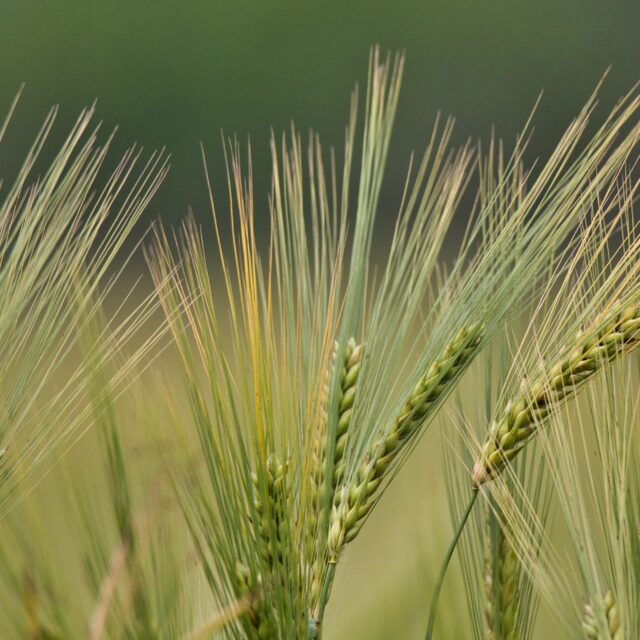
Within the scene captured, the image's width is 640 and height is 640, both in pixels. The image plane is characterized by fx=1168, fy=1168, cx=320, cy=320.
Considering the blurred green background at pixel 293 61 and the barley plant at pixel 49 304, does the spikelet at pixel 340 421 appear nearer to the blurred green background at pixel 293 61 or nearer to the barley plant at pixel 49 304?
the barley plant at pixel 49 304

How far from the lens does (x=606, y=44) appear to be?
7.53 meters

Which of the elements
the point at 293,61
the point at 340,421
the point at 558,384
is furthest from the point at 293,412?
the point at 293,61

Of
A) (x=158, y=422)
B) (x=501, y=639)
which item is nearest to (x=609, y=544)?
(x=501, y=639)

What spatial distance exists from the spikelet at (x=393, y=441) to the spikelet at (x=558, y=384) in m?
0.04

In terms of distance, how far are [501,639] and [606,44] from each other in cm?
737

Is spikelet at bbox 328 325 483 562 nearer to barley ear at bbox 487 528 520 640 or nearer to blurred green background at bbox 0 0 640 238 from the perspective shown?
barley ear at bbox 487 528 520 640

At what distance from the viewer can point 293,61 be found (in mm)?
7348

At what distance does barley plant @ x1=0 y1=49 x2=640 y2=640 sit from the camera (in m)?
0.50

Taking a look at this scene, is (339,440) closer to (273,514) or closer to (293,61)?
(273,514)

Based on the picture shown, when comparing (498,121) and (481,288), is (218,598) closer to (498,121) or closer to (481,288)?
(481,288)

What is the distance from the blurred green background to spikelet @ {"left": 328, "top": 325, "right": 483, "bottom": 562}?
587 cm

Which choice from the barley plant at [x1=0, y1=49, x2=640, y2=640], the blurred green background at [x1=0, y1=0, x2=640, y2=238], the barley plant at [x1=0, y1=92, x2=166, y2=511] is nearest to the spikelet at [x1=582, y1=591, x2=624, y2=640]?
the barley plant at [x1=0, y1=49, x2=640, y2=640]

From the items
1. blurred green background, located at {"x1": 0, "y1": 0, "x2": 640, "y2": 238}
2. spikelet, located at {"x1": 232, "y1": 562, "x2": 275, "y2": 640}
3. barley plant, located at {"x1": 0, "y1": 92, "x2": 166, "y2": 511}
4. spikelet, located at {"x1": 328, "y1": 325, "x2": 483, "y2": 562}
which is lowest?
spikelet, located at {"x1": 232, "y1": 562, "x2": 275, "y2": 640}

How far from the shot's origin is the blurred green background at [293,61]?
683 centimetres
